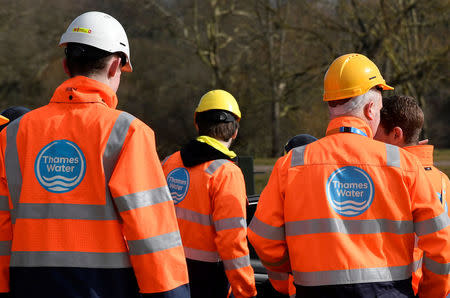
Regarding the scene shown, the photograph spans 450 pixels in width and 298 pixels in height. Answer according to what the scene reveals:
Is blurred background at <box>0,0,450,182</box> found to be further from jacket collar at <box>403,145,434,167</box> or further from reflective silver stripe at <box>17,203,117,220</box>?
reflective silver stripe at <box>17,203,117,220</box>

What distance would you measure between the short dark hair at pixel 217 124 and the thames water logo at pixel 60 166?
1.80m

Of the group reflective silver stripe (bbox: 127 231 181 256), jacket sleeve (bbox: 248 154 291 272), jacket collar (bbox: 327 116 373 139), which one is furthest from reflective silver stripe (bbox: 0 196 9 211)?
jacket collar (bbox: 327 116 373 139)

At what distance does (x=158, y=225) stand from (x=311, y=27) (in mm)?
17644

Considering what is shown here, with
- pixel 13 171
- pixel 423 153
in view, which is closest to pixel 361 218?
pixel 423 153

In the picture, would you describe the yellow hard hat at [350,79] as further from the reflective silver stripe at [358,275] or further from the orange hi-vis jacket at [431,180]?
the reflective silver stripe at [358,275]

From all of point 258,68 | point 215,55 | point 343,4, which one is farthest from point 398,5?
point 215,55

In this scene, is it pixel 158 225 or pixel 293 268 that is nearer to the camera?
pixel 158 225

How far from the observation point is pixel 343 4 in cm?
1858

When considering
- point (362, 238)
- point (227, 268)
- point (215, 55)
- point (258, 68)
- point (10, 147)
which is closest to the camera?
point (10, 147)

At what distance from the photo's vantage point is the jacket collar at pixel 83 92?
2191 mm

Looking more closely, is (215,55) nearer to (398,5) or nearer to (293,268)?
(398,5)

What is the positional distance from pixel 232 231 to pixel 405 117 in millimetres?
1239

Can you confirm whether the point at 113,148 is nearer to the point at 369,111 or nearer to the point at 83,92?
the point at 83,92

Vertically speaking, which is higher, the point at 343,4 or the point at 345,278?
the point at 343,4
